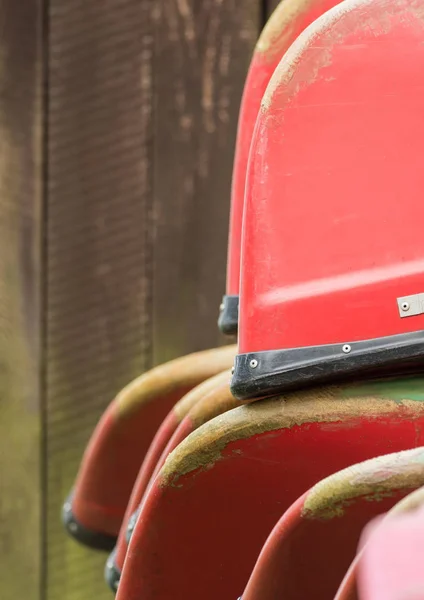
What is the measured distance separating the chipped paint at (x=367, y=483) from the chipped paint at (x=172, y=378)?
48 cm

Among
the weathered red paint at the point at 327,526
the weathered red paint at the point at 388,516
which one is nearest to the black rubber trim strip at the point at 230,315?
the weathered red paint at the point at 327,526

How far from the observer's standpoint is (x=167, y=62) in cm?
143

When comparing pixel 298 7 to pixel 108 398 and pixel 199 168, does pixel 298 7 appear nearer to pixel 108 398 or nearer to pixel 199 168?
pixel 199 168

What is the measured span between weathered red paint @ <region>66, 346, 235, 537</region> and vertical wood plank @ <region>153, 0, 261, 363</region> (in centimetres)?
36

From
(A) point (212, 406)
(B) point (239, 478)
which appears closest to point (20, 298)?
(A) point (212, 406)

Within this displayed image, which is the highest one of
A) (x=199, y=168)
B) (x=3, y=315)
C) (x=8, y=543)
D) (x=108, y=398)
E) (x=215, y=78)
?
(x=215, y=78)

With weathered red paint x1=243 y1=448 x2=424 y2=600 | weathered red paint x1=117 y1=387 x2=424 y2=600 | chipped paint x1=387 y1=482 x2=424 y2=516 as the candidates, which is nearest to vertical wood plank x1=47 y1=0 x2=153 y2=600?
weathered red paint x1=117 y1=387 x2=424 y2=600

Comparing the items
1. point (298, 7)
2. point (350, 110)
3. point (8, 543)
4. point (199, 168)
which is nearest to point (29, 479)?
point (8, 543)

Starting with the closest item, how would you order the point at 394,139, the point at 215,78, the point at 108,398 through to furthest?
the point at 394,139
the point at 215,78
the point at 108,398

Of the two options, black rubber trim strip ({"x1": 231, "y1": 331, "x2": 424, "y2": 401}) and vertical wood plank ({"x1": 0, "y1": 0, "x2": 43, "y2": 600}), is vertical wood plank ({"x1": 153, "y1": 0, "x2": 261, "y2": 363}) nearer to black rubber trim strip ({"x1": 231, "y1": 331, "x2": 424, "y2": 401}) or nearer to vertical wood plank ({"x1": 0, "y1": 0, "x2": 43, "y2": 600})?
vertical wood plank ({"x1": 0, "y1": 0, "x2": 43, "y2": 600})

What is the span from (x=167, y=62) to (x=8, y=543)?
2.18 ft

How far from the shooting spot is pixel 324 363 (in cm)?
66

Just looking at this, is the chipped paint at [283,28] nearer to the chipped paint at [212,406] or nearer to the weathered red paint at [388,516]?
the chipped paint at [212,406]

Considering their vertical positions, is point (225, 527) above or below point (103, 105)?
below
